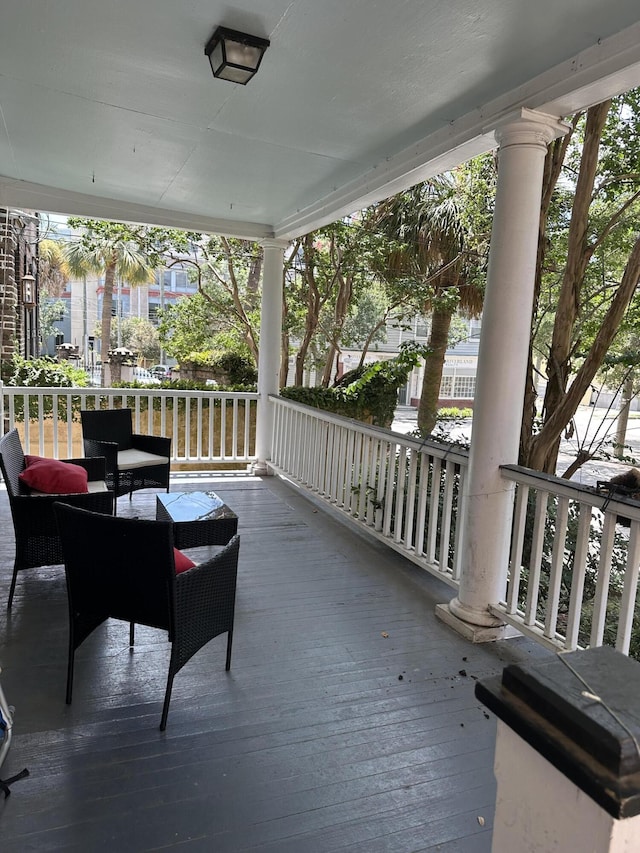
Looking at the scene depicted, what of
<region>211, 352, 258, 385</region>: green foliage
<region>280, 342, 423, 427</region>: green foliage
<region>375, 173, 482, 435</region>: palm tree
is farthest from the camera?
<region>211, 352, 258, 385</region>: green foliage

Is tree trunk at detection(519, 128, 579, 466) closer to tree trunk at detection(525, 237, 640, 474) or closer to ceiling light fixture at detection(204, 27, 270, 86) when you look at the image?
tree trunk at detection(525, 237, 640, 474)

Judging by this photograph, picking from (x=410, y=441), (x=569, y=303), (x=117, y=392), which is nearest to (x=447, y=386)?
(x=117, y=392)

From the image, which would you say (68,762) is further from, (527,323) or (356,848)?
(527,323)

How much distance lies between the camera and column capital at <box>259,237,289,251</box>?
6219 millimetres

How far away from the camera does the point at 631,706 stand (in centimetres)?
60

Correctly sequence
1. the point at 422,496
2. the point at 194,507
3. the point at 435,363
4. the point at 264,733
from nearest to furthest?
the point at 264,733 → the point at 194,507 → the point at 422,496 → the point at 435,363

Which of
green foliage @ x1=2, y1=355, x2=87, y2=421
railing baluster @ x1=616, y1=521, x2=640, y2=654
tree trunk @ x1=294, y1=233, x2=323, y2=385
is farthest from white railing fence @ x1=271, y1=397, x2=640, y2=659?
green foliage @ x1=2, y1=355, x2=87, y2=421

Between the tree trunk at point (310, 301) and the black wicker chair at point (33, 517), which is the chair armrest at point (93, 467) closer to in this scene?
the black wicker chair at point (33, 517)

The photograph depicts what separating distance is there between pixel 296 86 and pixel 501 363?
1.72 m

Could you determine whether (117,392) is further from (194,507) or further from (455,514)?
(455,514)

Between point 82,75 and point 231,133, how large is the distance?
0.93 meters

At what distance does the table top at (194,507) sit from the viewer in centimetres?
340

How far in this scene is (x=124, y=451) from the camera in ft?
16.6

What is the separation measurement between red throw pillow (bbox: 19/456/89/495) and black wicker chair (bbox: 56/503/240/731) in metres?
1.03
